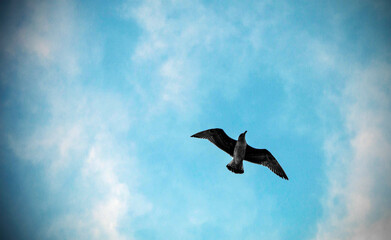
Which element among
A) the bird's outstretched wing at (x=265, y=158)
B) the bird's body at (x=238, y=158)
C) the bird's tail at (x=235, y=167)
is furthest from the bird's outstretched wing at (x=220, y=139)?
the bird's outstretched wing at (x=265, y=158)

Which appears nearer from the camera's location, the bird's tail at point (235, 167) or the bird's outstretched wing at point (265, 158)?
the bird's tail at point (235, 167)

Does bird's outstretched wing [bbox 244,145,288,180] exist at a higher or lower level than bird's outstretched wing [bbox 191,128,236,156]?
lower

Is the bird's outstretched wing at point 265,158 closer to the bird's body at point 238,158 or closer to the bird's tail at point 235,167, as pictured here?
the bird's body at point 238,158

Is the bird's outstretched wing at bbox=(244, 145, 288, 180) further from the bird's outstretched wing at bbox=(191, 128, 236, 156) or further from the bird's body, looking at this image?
the bird's outstretched wing at bbox=(191, 128, 236, 156)

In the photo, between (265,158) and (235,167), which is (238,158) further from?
(265,158)


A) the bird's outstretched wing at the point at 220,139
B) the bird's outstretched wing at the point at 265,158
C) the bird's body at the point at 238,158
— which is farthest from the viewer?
the bird's outstretched wing at the point at 265,158

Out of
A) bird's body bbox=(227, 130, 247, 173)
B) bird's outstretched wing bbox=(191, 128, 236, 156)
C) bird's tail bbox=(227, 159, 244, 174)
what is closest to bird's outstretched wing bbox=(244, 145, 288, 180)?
bird's body bbox=(227, 130, 247, 173)

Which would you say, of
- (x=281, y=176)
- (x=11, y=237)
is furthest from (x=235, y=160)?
(x=11, y=237)

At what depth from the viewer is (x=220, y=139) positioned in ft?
52.7

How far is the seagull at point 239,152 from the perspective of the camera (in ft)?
51.5

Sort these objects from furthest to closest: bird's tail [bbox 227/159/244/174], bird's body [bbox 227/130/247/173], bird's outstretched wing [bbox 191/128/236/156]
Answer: bird's outstretched wing [bbox 191/128/236/156] → bird's tail [bbox 227/159/244/174] → bird's body [bbox 227/130/247/173]

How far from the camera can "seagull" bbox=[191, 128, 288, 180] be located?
51.5 ft

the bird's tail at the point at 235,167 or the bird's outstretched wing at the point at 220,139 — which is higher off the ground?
the bird's outstretched wing at the point at 220,139

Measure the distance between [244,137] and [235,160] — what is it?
1835 millimetres
